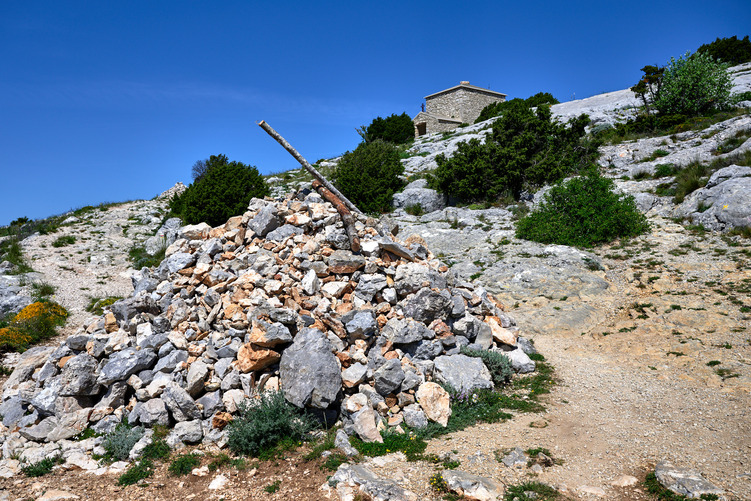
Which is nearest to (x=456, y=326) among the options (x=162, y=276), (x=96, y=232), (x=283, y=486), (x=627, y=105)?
(x=283, y=486)

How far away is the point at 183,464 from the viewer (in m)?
5.83

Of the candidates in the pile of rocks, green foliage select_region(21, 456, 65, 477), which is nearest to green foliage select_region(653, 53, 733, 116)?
the pile of rocks

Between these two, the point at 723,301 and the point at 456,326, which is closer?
the point at 456,326

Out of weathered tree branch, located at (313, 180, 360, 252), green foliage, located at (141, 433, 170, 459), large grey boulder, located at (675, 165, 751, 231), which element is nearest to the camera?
Answer: green foliage, located at (141, 433, 170, 459)

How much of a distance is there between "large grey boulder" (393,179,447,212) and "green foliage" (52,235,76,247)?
60.7 ft

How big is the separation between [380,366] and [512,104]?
134ft

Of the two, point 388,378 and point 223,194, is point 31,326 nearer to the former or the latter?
point 223,194

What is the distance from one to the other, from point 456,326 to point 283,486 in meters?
4.58

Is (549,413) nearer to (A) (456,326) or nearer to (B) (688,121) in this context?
(A) (456,326)

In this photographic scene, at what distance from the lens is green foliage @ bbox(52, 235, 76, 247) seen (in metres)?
22.1

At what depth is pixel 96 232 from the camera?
24750mm

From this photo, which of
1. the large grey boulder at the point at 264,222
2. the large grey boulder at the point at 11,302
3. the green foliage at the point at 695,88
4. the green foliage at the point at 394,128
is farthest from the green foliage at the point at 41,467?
the green foliage at the point at 394,128

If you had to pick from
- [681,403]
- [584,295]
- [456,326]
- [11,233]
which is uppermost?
[11,233]

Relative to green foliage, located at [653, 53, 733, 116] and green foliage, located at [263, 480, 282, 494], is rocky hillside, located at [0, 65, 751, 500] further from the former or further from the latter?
green foliage, located at [653, 53, 733, 116]
